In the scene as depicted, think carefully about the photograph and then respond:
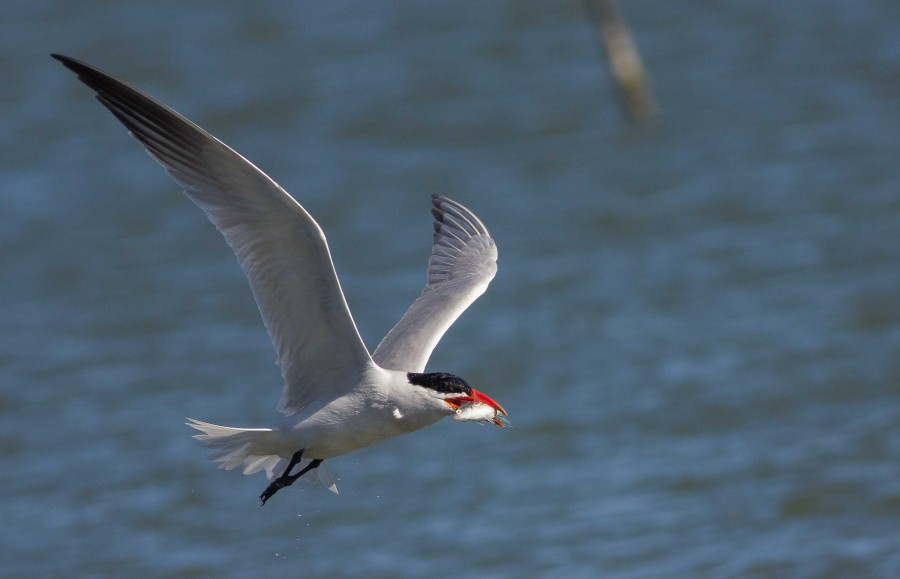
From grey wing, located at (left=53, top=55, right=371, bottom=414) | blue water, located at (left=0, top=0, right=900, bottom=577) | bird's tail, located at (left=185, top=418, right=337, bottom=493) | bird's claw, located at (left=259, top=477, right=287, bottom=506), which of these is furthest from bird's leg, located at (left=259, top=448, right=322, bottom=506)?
blue water, located at (left=0, top=0, right=900, bottom=577)

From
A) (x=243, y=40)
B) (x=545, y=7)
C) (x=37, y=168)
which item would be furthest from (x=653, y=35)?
(x=37, y=168)

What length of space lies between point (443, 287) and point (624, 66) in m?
9.93

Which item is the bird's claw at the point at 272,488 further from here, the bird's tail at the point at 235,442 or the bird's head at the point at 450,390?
the bird's head at the point at 450,390

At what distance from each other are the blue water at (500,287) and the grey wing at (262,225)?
11.0 feet

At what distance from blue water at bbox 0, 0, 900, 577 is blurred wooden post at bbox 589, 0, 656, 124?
346 mm

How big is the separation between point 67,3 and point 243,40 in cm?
300

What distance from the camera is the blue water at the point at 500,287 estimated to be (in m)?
9.82

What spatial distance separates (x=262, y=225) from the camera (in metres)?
5.94

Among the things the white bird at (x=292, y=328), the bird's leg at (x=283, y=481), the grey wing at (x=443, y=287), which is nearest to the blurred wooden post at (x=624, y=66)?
the grey wing at (x=443, y=287)

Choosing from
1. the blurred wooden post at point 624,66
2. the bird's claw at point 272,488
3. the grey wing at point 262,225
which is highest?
the blurred wooden post at point 624,66

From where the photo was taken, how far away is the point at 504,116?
57.1 feet

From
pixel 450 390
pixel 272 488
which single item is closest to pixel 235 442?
pixel 272 488

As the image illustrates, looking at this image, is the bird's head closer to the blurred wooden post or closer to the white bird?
the white bird

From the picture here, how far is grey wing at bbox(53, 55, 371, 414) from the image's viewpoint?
5793mm
